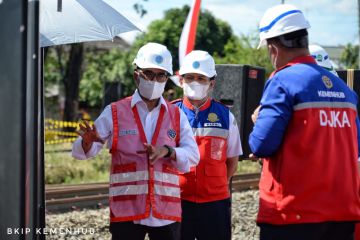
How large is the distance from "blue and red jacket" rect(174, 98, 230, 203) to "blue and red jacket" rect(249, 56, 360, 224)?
4.91ft

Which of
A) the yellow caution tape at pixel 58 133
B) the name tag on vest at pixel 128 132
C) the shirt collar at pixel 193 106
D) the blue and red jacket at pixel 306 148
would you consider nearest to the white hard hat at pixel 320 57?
the shirt collar at pixel 193 106

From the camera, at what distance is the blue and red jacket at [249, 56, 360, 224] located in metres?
3.13

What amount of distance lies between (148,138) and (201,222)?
1.14 meters

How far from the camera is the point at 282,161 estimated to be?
3.19 meters

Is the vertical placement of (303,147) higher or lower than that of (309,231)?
higher

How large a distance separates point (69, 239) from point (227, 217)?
3096mm

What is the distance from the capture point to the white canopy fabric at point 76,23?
4742 mm

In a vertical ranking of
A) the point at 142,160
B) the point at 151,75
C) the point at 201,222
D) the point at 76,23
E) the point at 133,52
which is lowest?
the point at 201,222

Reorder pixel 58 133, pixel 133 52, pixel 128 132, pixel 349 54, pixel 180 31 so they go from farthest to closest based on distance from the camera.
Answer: pixel 349 54
pixel 180 31
pixel 133 52
pixel 58 133
pixel 128 132

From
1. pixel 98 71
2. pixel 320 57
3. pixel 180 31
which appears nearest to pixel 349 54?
pixel 180 31

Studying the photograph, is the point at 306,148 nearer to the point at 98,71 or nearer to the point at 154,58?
the point at 154,58

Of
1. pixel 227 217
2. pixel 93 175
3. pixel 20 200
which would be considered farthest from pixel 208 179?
pixel 93 175

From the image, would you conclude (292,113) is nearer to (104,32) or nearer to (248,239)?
(104,32)

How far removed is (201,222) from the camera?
472cm
